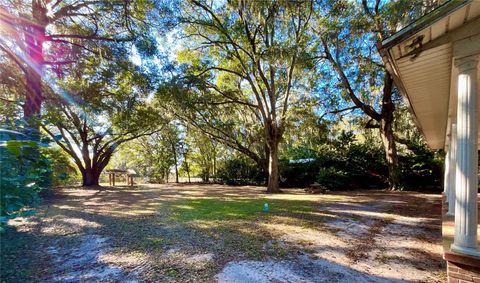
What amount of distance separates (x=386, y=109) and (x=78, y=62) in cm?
1352

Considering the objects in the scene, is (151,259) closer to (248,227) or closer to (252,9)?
(248,227)

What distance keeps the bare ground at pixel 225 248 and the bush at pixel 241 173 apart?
11314mm

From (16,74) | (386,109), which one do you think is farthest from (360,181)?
(16,74)

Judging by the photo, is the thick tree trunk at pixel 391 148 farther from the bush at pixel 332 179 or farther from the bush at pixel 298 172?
the bush at pixel 298 172

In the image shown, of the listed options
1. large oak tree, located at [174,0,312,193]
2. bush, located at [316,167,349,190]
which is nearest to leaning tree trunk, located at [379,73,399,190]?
bush, located at [316,167,349,190]

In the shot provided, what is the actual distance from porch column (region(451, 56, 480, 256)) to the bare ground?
0.85m

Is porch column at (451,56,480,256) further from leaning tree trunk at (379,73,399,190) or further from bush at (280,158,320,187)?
bush at (280,158,320,187)

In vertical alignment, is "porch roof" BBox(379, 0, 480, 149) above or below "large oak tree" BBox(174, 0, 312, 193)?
below

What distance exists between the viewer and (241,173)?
1842 centimetres

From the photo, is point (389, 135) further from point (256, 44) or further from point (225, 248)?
point (225, 248)

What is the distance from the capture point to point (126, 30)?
329 inches

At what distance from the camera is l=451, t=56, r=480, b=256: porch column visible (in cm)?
246

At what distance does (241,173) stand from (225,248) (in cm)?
1455

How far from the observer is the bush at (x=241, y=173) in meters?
17.7
